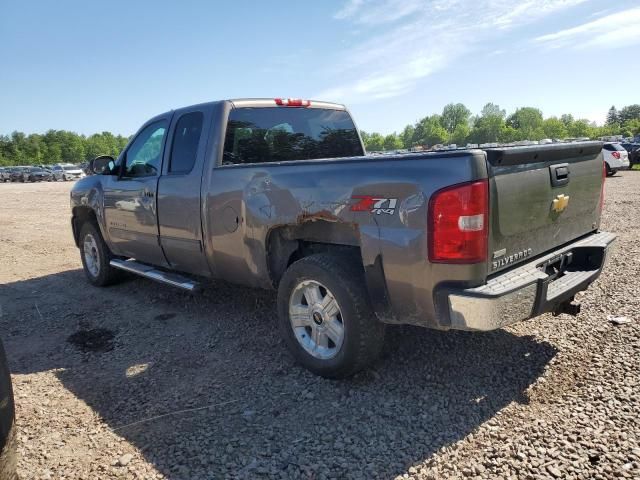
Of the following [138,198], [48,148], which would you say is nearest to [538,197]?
[138,198]

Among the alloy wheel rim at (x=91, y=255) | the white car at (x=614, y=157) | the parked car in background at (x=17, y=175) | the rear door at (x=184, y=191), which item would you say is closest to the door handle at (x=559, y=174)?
the rear door at (x=184, y=191)

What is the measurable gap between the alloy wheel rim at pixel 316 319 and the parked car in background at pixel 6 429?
1.85 meters

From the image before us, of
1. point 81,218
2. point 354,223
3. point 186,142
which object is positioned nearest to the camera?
point 354,223

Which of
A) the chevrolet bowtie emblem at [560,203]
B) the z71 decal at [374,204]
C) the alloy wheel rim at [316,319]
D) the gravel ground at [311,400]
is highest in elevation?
the z71 decal at [374,204]

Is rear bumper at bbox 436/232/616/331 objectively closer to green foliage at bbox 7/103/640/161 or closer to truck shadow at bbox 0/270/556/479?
truck shadow at bbox 0/270/556/479

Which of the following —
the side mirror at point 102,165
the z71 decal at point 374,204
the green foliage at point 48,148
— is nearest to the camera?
the z71 decal at point 374,204

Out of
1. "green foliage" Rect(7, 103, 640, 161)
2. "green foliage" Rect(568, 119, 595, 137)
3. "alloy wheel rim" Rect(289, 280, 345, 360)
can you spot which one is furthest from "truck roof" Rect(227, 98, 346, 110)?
"green foliage" Rect(568, 119, 595, 137)

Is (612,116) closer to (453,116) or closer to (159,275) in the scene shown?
(453,116)

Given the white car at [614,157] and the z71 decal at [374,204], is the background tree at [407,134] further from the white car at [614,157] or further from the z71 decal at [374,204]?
the z71 decal at [374,204]

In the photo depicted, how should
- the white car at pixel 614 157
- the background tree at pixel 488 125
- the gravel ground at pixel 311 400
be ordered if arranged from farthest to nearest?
the background tree at pixel 488 125, the white car at pixel 614 157, the gravel ground at pixel 311 400

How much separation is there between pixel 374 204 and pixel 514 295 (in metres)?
0.96

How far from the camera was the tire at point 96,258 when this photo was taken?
6117 mm

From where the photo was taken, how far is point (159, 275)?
4891 mm

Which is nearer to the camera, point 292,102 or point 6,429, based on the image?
point 6,429
